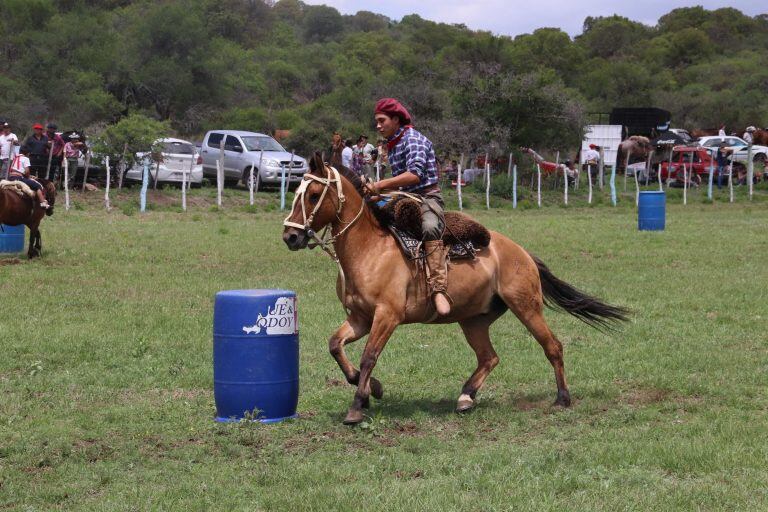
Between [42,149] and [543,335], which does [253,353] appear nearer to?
[543,335]

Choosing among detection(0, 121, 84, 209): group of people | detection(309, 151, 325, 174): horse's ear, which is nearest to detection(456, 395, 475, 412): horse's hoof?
detection(309, 151, 325, 174): horse's ear

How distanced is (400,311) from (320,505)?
8.62 feet

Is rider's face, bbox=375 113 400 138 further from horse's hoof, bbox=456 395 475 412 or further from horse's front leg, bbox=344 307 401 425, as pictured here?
horse's hoof, bbox=456 395 475 412

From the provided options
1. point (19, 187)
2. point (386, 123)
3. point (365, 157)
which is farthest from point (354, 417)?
point (365, 157)

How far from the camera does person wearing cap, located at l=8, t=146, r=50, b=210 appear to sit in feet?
61.0

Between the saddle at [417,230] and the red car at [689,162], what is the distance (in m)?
31.9

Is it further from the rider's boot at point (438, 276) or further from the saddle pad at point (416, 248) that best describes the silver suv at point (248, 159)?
the rider's boot at point (438, 276)

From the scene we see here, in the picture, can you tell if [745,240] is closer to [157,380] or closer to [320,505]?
[157,380]

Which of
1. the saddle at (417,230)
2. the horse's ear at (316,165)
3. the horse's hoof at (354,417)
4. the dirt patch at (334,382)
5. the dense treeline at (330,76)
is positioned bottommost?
the dirt patch at (334,382)

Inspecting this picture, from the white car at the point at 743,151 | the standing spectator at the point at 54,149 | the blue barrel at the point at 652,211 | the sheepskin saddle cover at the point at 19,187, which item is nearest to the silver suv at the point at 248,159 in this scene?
the standing spectator at the point at 54,149

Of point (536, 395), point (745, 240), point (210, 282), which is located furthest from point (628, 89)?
point (536, 395)

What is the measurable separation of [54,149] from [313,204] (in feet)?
70.8

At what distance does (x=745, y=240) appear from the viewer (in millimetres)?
22469

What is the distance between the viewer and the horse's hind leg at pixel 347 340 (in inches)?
331
